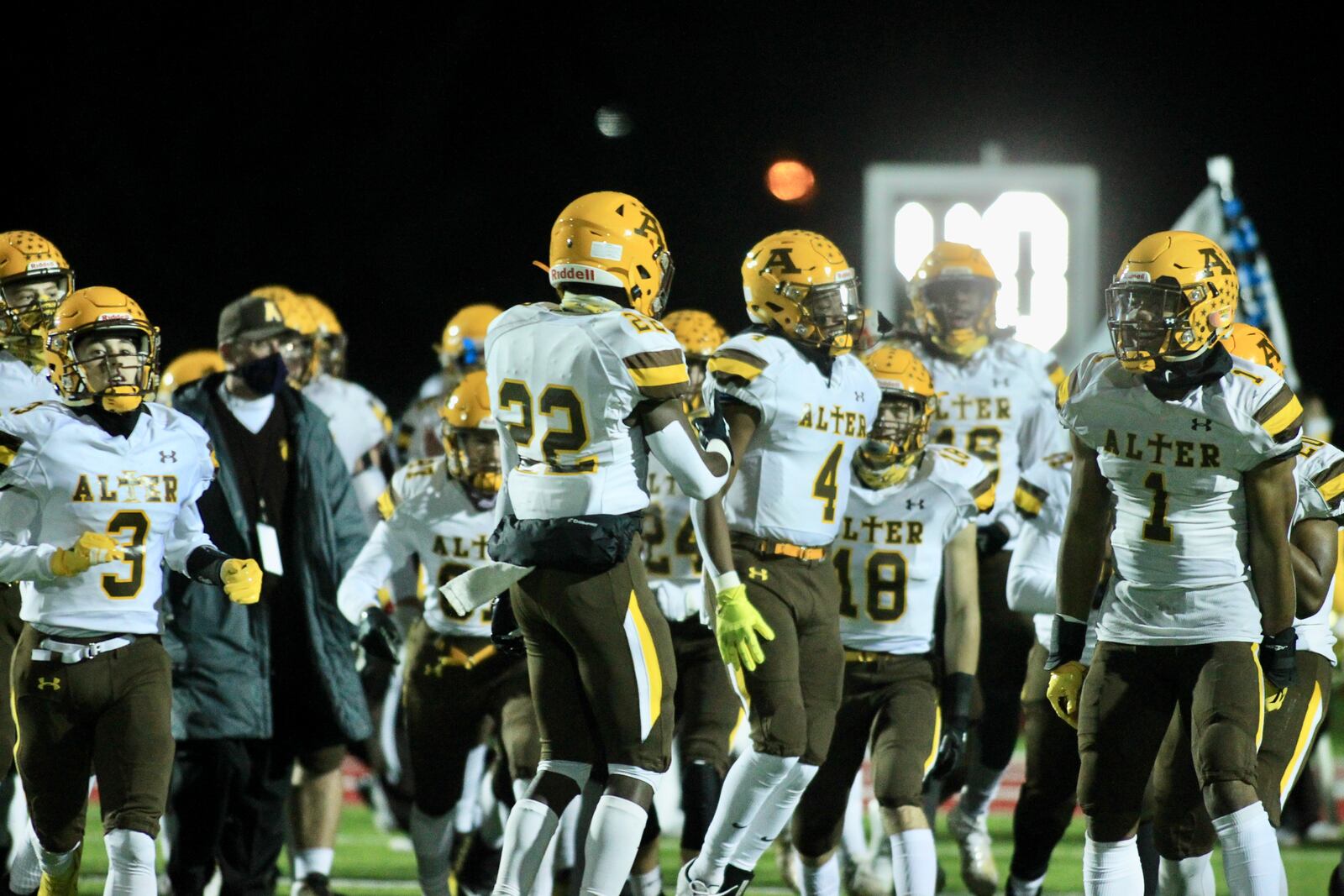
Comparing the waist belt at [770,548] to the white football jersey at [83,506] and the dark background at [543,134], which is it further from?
the dark background at [543,134]

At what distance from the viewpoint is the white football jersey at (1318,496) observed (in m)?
4.82

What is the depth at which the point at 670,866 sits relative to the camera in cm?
727

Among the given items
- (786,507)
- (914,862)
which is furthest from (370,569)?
(914,862)

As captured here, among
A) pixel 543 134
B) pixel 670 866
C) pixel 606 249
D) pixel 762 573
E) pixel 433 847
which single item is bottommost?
pixel 670 866

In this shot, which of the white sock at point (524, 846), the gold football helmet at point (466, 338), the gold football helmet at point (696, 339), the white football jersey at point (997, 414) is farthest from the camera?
the gold football helmet at point (466, 338)

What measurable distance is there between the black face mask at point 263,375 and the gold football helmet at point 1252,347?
2.72 metres

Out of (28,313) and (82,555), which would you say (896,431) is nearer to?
(82,555)

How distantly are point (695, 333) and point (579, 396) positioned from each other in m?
2.36

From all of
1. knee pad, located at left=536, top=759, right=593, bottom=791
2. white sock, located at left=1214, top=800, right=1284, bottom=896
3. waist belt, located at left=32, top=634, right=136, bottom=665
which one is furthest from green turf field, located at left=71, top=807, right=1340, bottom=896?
white sock, located at left=1214, top=800, right=1284, bottom=896

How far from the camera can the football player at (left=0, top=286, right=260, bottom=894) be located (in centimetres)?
467

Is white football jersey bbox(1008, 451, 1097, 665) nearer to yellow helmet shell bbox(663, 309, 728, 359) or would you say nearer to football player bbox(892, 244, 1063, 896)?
football player bbox(892, 244, 1063, 896)

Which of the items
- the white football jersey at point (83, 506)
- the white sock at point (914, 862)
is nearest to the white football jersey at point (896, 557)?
the white sock at point (914, 862)

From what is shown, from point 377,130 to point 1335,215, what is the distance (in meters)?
6.76

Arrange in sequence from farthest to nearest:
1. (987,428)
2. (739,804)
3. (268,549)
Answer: (987,428), (268,549), (739,804)
